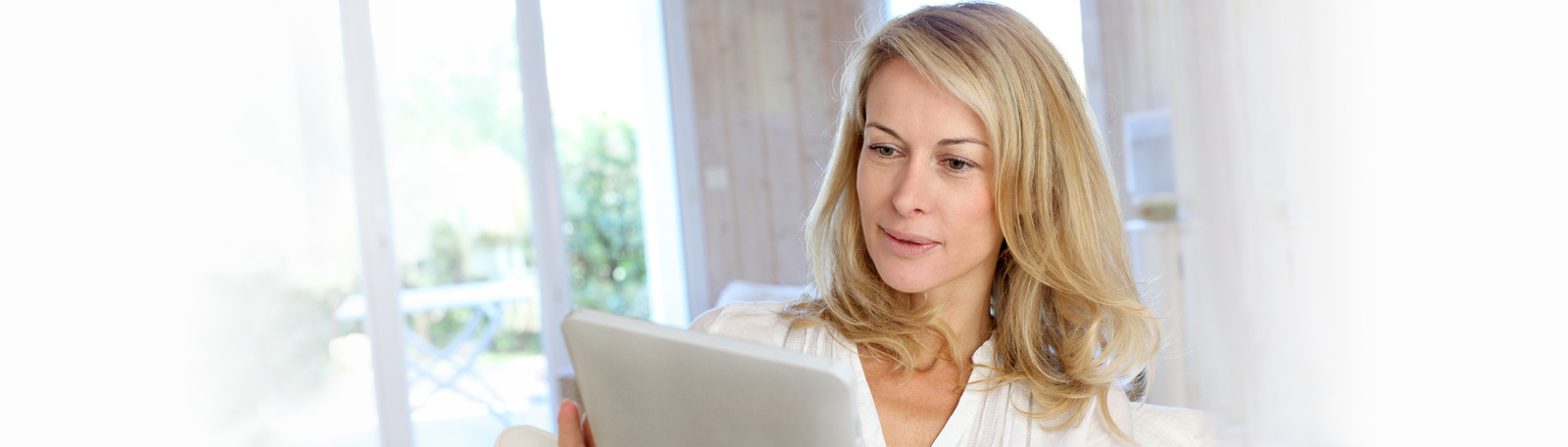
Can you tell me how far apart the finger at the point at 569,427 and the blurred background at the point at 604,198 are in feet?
4.77

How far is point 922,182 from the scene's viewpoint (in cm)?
121

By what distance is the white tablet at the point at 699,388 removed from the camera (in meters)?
0.64

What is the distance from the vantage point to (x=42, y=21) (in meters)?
2.96

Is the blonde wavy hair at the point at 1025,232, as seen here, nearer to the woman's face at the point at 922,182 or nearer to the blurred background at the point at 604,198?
the woman's face at the point at 922,182

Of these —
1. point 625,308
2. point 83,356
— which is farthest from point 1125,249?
point 625,308

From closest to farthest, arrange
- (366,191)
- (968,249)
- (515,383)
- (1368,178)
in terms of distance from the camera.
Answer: (968,249)
(1368,178)
(366,191)
(515,383)

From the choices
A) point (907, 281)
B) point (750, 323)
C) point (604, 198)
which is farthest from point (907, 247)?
point (604, 198)

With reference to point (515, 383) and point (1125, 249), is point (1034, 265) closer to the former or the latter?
point (1125, 249)

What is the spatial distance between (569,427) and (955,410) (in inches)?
20.5

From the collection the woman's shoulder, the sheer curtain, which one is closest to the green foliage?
the sheer curtain

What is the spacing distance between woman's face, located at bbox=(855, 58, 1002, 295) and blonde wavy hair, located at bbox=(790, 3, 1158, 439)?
21mm

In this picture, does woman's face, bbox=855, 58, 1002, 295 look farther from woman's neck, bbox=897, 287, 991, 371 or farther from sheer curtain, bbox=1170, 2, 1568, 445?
sheer curtain, bbox=1170, 2, 1568, 445

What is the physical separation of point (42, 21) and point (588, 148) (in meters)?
2.05

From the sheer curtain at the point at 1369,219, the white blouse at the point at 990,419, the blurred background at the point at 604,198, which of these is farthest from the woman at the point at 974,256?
the sheer curtain at the point at 1369,219
